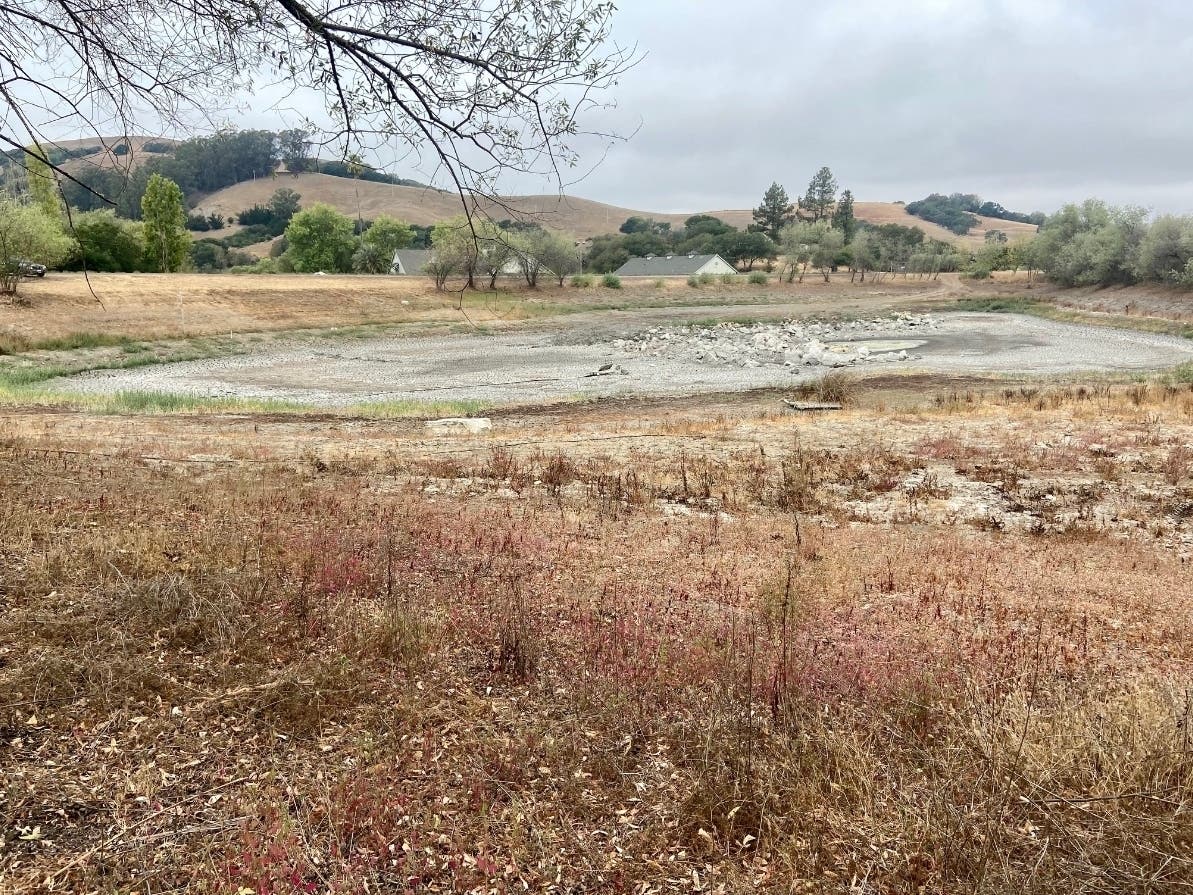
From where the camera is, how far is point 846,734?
3.84 metres

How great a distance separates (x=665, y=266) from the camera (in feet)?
388

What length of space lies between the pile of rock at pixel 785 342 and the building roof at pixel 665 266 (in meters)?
48.0

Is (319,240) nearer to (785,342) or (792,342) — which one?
(785,342)

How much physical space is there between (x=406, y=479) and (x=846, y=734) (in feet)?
29.8

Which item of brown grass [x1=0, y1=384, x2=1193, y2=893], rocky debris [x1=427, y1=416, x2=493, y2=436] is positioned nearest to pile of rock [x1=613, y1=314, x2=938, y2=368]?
rocky debris [x1=427, y1=416, x2=493, y2=436]

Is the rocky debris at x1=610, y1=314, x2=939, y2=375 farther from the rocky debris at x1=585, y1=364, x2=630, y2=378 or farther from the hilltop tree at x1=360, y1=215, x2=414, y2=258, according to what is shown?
the hilltop tree at x1=360, y1=215, x2=414, y2=258

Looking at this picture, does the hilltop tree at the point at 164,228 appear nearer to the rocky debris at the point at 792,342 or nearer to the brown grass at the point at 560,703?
the rocky debris at the point at 792,342

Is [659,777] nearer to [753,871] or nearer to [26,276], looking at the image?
[753,871]

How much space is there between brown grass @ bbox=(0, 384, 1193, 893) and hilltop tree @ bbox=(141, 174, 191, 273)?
228ft

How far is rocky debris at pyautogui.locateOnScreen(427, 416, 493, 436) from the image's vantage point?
20.0m

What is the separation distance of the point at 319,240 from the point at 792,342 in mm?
71958

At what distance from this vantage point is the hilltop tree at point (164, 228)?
67.2 metres

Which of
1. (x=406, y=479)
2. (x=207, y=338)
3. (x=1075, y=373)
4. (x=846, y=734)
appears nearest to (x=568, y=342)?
(x=207, y=338)

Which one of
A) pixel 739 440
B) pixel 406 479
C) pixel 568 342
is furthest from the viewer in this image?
pixel 568 342
